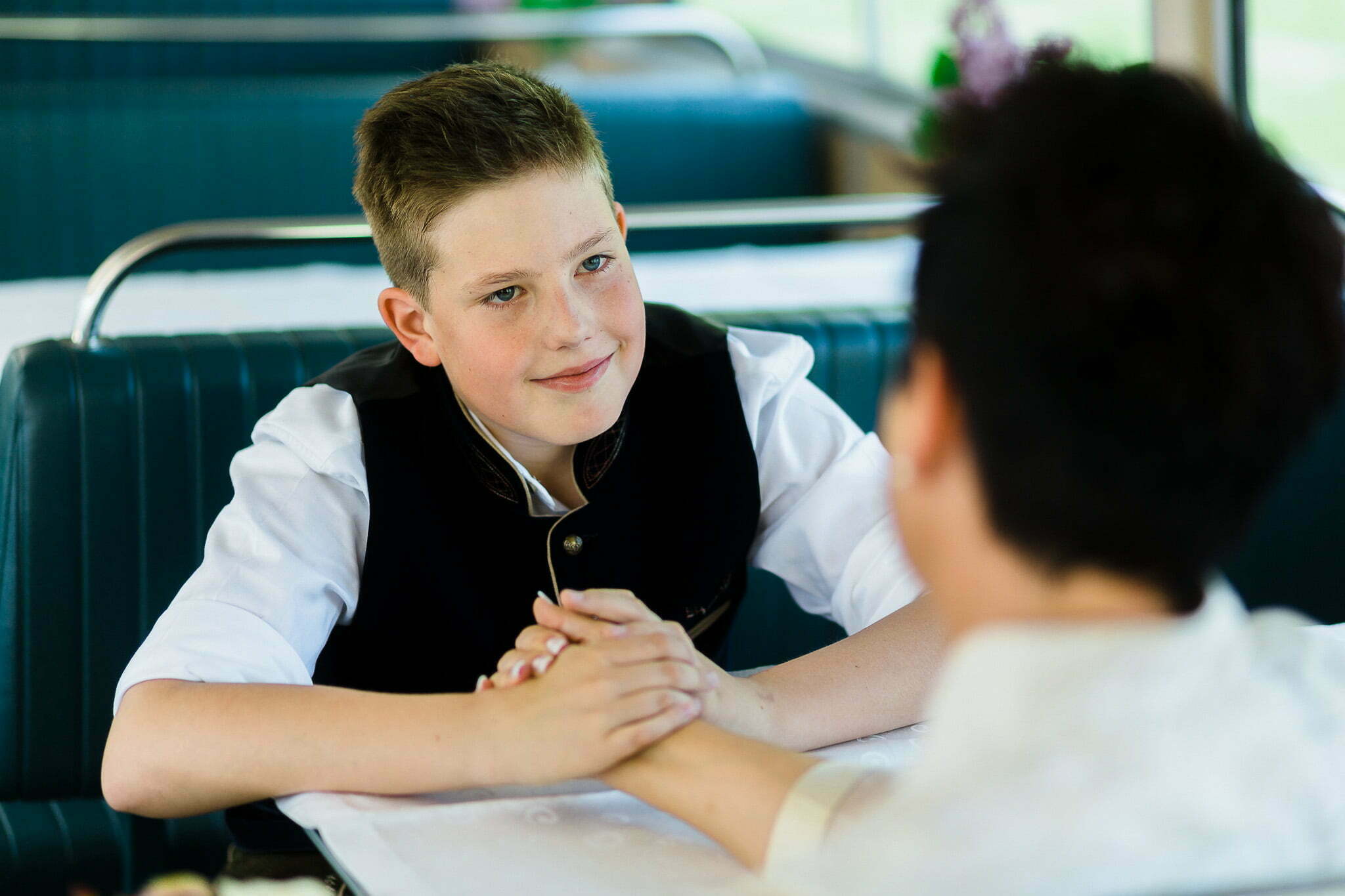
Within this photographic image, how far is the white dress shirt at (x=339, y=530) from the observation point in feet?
3.84

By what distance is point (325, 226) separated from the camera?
1.95 meters

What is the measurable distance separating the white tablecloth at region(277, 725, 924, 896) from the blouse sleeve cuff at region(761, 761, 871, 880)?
48 millimetres

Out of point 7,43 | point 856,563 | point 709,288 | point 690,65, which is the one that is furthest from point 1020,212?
point 7,43

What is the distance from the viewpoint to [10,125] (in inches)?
152

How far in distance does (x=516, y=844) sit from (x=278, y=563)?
441 mm

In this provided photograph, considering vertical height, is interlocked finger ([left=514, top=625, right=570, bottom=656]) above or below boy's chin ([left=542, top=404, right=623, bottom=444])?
below

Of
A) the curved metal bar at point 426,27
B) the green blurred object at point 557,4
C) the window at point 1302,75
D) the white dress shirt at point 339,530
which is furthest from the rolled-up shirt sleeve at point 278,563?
the green blurred object at point 557,4

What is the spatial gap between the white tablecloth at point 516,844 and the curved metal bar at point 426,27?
3.16m

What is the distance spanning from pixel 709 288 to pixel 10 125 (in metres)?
2.21

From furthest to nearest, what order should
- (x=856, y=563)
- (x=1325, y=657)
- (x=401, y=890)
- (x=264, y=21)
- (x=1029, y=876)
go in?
(x=264, y=21) → (x=856, y=563) → (x=401, y=890) → (x=1325, y=657) → (x=1029, y=876)

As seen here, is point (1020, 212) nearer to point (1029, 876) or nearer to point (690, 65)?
point (1029, 876)

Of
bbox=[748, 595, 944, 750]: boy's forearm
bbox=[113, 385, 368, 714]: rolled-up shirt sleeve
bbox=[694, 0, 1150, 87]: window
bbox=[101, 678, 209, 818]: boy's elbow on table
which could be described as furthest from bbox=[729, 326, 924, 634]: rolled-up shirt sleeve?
bbox=[694, 0, 1150, 87]: window

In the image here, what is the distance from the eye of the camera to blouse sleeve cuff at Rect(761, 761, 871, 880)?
764 mm

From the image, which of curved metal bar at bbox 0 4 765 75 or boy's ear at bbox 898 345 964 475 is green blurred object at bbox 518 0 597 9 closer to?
curved metal bar at bbox 0 4 765 75
